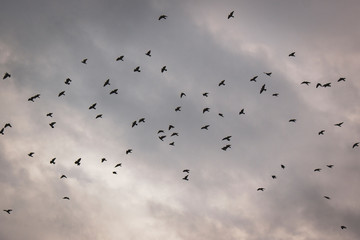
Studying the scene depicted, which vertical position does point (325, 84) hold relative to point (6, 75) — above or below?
above

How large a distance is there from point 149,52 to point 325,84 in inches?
996

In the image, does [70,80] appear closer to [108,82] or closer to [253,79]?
[108,82]

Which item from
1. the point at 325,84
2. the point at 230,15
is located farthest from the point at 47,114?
the point at 325,84

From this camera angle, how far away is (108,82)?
54.3 metres

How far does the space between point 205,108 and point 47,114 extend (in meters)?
22.3

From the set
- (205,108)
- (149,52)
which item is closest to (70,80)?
(149,52)

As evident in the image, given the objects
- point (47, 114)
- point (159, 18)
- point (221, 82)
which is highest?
point (159, 18)

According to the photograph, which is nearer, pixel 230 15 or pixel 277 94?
pixel 230 15

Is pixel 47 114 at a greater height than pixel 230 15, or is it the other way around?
pixel 230 15

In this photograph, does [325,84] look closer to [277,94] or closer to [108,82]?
[277,94]

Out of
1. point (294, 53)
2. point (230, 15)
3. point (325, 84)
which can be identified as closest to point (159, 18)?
point (230, 15)

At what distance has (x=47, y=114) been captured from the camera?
2256 inches

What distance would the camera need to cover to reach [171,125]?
58.8 meters

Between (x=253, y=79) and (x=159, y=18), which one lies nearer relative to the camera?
(x=159, y=18)
